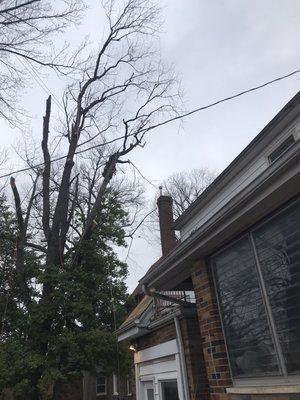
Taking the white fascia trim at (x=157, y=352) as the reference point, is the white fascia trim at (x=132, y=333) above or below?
above

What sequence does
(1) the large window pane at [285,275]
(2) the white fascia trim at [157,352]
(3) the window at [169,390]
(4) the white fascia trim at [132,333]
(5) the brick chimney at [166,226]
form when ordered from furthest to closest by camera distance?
(5) the brick chimney at [166,226], (4) the white fascia trim at [132,333], (3) the window at [169,390], (2) the white fascia trim at [157,352], (1) the large window pane at [285,275]

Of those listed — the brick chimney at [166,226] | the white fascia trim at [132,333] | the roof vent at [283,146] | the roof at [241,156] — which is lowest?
the white fascia trim at [132,333]

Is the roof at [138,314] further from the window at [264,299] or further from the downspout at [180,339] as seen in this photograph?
the window at [264,299]

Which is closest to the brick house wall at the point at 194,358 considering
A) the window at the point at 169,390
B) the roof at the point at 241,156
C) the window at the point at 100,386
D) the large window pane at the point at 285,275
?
the window at the point at 169,390

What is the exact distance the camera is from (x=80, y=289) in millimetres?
13867

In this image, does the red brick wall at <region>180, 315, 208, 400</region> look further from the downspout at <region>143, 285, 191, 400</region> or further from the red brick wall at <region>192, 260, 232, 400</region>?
the red brick wall at <region>192, 260, 232, 400</region>

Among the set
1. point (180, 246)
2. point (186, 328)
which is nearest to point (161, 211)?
point (186, 328)

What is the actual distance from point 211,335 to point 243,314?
716mm

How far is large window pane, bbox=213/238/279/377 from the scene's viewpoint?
4121mm

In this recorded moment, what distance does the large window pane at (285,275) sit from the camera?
3.73m

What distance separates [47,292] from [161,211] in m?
5.18

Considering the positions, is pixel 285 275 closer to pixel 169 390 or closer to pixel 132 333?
pixel 169 390

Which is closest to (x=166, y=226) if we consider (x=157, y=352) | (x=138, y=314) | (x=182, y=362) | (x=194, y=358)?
(x=138, y=314)

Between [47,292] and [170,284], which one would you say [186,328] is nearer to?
[170,284]
